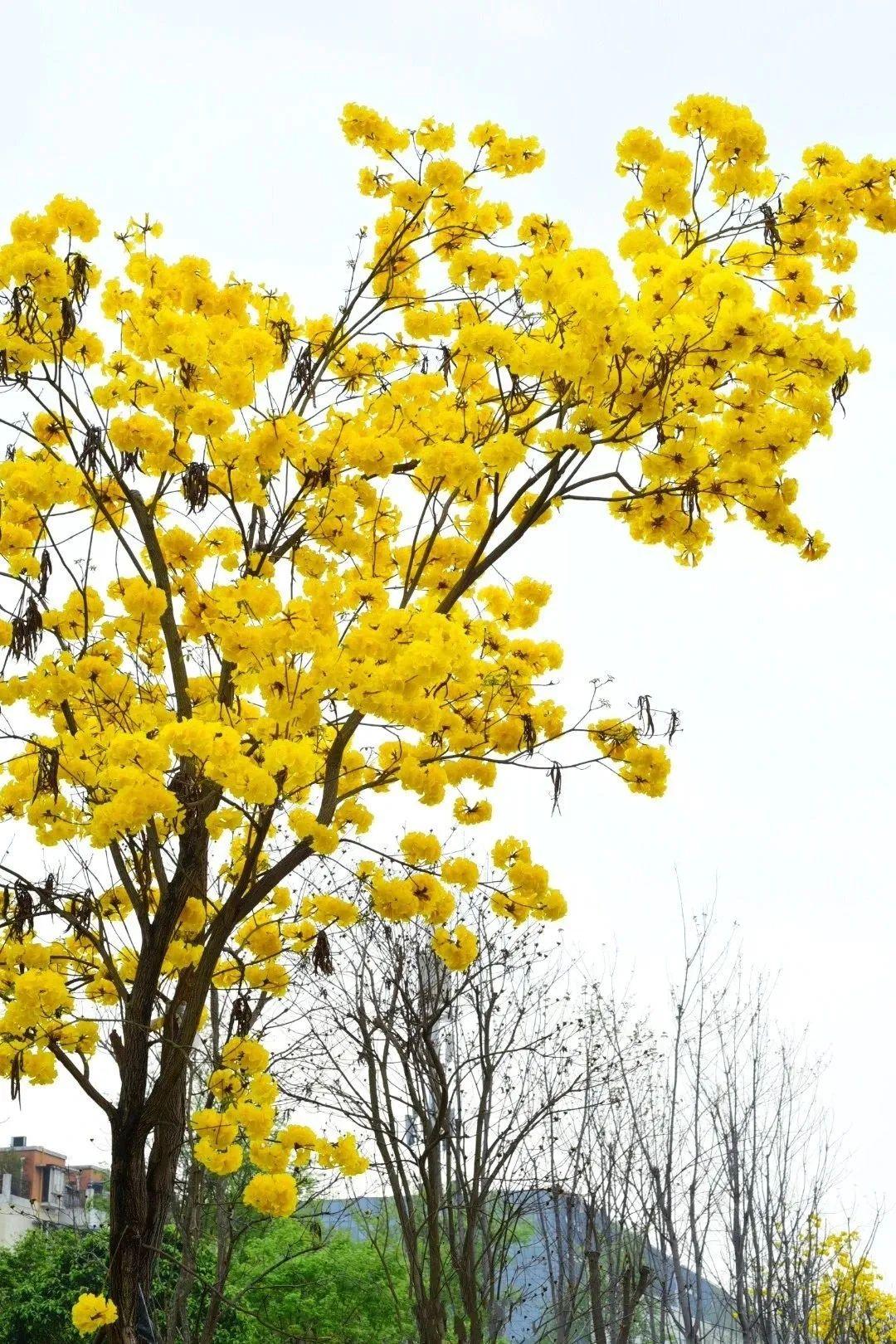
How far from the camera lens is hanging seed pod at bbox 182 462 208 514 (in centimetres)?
426

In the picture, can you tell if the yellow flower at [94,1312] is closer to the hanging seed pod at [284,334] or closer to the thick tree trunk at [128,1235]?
the thick tree trunk at [128,1235]

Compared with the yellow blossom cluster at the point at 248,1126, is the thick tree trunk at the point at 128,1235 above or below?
below

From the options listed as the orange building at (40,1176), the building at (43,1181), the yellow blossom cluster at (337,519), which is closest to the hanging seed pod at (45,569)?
the yellow blossom cluster at (337,519)

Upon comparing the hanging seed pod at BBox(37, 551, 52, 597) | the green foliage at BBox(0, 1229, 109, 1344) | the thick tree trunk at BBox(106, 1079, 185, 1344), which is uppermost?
the hanging seed pod at BBox(37, 551, 52, 597)

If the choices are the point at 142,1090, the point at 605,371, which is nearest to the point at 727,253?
the point at 605,371

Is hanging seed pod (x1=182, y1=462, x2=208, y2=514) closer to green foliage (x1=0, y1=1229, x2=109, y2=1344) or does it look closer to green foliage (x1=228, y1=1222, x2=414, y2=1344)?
green foliage (x1=0, y1=1229, x2=109, y2=1344)

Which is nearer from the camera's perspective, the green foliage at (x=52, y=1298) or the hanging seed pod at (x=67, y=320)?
the hanging seed pod at (x=67, y=320)

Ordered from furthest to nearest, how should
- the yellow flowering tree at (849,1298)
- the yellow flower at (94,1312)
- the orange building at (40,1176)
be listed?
the orange building at (40,1176), the yellow flowering tree at (849,1298), the yellow flower at (94,1312)

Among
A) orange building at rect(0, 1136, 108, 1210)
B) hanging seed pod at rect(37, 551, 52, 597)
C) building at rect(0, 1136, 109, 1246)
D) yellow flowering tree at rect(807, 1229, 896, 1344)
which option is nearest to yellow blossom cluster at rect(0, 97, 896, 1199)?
hanging seed pod at rect(37, 551, 52, 597)

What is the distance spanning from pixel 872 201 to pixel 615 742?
6.34ft

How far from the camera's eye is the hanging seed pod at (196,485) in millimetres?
4262

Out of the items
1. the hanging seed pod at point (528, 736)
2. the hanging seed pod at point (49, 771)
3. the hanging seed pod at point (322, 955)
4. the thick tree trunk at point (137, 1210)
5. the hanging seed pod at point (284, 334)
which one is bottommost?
the thick tree trunk at point (137, 1210)

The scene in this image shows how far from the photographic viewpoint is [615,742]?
14.6 feet

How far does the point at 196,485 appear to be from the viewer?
14.0 ft
